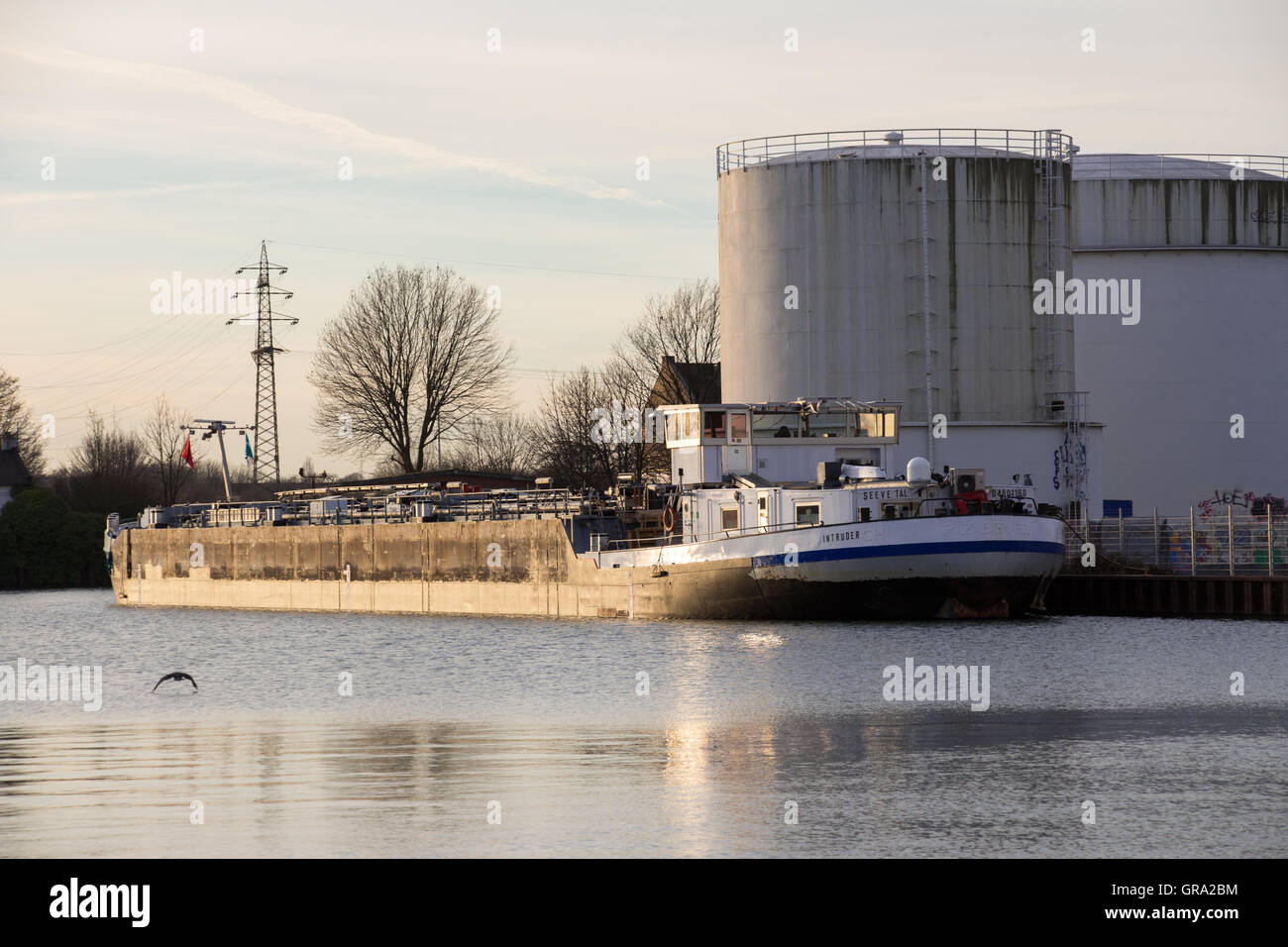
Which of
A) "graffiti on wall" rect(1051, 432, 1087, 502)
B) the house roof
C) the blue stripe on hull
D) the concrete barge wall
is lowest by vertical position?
the concrete barge wall

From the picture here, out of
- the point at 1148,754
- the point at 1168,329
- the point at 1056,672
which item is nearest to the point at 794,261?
the point at 1168,329

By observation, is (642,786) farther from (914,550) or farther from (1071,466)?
(1071,466)

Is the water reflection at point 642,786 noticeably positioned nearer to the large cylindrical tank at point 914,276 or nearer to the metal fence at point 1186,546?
the metal fence at point 1186,546

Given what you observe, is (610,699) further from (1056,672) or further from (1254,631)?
(1254,631)

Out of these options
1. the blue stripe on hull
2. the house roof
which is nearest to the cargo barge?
the blue stripe on hull

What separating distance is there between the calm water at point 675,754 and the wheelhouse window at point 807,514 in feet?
16.8

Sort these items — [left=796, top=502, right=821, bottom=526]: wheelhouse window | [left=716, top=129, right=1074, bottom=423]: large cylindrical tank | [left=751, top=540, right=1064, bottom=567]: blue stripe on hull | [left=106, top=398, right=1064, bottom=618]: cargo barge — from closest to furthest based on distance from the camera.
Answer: [left=751, top=540, right=1064, bottom=567]: blue stripe on hull
[left=106, top=398, right=1064, bottom=618]: cargo barge
[left=796, top=502, right=821, bottom=526]: wheelhouse window
[left=716, top=129, right=1074, bottom=423]: large cylindrical tank

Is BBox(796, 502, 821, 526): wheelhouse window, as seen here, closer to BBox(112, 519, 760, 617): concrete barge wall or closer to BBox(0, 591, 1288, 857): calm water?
BBox(112, 519, 760, 617): concrete barge wall

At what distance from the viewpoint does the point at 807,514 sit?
142 feet

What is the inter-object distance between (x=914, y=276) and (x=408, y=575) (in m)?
21.3

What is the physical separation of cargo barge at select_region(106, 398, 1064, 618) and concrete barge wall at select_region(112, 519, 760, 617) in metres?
0.08

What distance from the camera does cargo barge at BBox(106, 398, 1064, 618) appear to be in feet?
137

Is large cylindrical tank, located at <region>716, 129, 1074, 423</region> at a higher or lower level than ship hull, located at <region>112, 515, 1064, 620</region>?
higher

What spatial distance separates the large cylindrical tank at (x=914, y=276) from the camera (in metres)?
57.4
